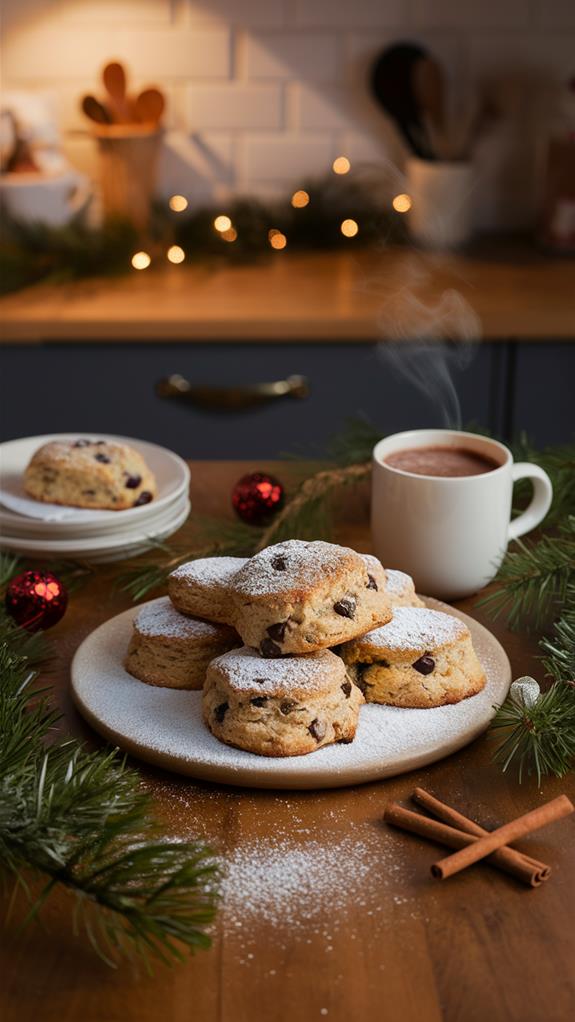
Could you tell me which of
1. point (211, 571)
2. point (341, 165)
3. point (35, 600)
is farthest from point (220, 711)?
point (341, 165)

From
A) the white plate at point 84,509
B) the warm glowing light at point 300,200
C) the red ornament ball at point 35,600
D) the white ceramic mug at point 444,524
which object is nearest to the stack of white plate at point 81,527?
the white plate at point 84,509

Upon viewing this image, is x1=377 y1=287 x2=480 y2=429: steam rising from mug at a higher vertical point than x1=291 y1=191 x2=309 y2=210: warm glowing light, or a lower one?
lower

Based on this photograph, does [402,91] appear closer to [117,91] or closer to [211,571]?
[117,91]

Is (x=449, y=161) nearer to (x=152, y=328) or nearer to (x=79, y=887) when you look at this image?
(x=152, y=328)

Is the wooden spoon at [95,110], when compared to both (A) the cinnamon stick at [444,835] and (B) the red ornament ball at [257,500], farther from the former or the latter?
(A) the cinnamon stick at [444,835]

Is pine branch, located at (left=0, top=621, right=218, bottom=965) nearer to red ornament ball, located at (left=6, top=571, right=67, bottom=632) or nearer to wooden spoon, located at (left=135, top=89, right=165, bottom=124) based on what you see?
red ornament ball, located at (left=6, top=571, right=67, bottom=632)

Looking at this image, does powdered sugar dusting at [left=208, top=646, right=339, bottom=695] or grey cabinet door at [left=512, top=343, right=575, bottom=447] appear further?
grey cabinet door at [left=512, top=343, right=575, bottom=447]

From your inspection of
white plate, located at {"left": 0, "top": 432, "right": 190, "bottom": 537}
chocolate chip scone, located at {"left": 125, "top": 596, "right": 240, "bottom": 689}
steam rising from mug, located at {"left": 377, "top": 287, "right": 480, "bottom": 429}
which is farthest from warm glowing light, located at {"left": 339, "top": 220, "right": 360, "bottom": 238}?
chocolate chip scone, located at {"left": 125, "top": 596, "right": 240, "bottom": 689}
